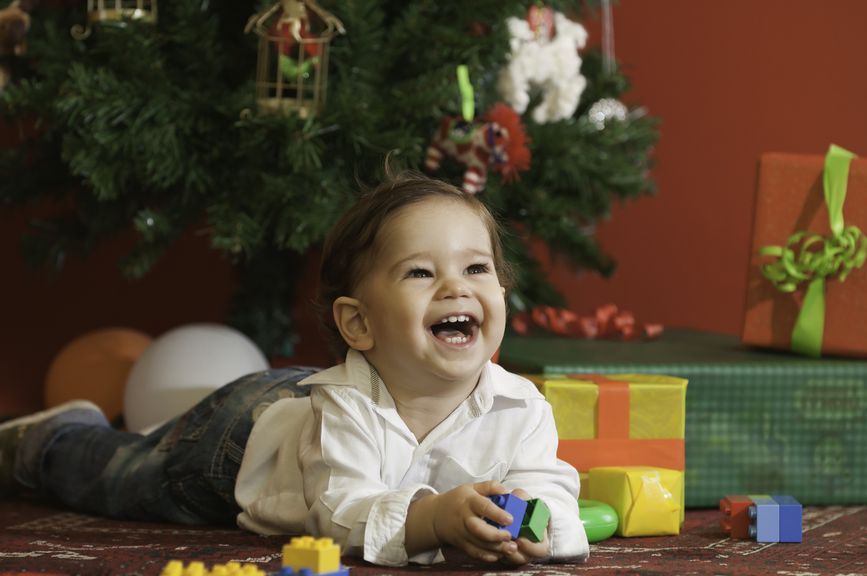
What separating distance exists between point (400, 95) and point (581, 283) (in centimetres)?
86

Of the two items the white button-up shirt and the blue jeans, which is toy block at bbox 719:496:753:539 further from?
the blue jeans

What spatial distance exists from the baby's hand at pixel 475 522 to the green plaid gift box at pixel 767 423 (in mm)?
518

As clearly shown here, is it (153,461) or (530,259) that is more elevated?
(530,259)

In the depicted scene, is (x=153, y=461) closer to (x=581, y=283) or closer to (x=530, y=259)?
(x=530, y=259)

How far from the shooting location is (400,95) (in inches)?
73.4

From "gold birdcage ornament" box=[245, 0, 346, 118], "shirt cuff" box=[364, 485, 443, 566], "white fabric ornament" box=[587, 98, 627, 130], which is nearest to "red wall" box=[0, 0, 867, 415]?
"white fabric ornament" box=[587, 98, 627, 130]

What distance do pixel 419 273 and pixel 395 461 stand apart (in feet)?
0.59

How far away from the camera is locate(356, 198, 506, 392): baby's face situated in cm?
115

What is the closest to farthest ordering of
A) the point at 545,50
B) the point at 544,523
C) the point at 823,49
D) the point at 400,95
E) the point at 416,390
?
1. the point at 544,523
2. the point at 416,390
3. the point at 400,95
4. the point at 545,50
5. the point at 823,49

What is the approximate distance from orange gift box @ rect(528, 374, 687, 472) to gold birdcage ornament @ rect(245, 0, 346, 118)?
0.62 metres

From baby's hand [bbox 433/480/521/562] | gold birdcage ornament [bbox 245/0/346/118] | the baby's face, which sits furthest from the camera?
gold birdcage ornament [bbox 245/0/346/118]

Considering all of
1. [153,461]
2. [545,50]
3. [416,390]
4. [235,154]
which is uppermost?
[545,50]

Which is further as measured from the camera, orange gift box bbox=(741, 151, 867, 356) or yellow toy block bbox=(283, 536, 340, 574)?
orange gift box bbox=(741, 151, 867, 356)

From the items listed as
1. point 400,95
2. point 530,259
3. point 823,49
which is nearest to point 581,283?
point 530,259
